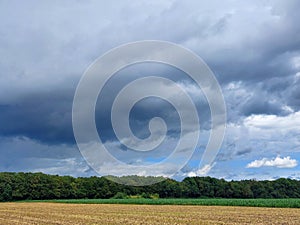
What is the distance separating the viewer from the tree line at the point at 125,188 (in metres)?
111

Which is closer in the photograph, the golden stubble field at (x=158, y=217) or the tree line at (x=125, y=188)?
the golden stubble field at (x=158, y=217)

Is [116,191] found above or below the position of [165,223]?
above

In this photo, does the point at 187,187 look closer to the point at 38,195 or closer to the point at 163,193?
the point at 163,193

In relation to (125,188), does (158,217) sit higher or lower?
lower

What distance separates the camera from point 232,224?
86.8 ft

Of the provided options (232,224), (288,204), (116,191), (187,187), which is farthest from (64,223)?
(187,187)

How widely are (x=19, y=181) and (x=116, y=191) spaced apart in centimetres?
2542

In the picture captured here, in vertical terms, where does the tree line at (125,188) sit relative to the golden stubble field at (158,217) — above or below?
above

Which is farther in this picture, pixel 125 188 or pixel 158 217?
pixel 125 188

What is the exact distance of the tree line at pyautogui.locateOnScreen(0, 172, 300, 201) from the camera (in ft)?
364

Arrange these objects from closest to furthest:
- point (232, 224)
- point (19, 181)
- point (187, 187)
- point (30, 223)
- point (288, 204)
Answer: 1. point (232, 224)
2. point (30, 223)
3. point (288, 204)
4. point (19, 181)
5. point (187, 187)

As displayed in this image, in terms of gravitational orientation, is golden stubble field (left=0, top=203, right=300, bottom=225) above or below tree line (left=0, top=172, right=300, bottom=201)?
below

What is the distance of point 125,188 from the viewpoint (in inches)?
4535

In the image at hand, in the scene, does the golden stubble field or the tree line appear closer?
the golden stubble field
